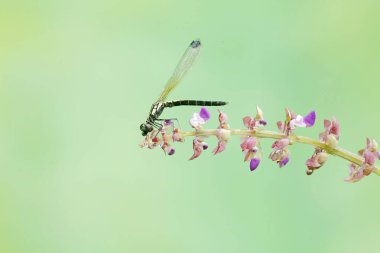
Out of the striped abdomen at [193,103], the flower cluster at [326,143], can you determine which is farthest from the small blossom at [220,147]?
the striped abdomen at [193,103]

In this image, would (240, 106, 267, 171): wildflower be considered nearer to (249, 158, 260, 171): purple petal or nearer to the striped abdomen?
(249, 158, 260, 171): purple petal

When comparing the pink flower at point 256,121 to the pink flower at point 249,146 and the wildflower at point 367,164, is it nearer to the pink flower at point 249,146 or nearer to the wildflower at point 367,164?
the pink flower at point 249,146

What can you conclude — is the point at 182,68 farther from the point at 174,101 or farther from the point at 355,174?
A: the point at 355,174

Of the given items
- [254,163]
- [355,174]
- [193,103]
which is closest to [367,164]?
[355,174]

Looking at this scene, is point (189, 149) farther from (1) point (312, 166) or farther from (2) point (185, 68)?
(1) point (312, 166)

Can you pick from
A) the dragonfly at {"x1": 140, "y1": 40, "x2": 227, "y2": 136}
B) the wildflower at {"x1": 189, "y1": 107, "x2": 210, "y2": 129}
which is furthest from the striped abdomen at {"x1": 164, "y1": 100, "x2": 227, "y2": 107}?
the wildflower at {"x1": 189, "y1": 107, "x2": 210, "y2": 129}

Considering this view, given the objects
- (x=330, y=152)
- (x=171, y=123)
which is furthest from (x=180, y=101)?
(x=330, y=152)

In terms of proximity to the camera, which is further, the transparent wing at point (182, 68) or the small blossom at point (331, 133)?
the transparent wing at point (182, 68)

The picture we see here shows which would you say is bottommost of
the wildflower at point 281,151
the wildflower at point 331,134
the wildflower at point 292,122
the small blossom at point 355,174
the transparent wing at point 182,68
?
the small blossom at point 355,174
